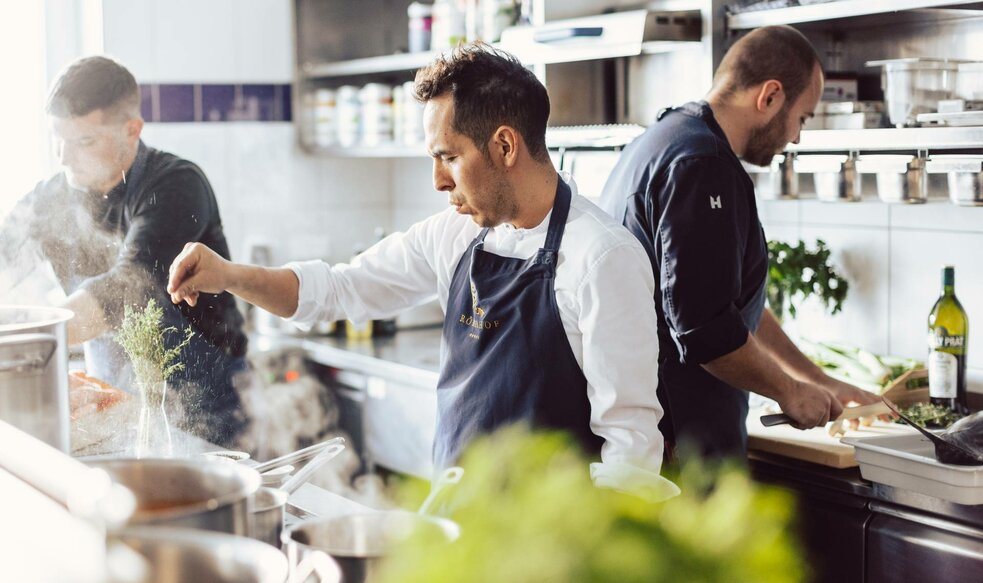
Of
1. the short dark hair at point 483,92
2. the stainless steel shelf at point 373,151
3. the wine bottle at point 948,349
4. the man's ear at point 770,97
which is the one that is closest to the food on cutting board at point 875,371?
the wine bottle at point 948,349

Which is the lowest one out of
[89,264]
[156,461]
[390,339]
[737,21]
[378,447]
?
[378,447]

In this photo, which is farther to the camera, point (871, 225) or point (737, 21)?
point (871, 225)

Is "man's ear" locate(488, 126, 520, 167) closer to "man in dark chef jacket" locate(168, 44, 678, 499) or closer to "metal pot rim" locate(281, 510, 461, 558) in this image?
"man in dark chef jacket" locate(168, 44, 678, 499)

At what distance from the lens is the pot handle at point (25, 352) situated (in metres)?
1.14

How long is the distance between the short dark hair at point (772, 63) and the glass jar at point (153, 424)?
4.96 ft

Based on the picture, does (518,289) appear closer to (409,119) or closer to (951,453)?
(951,453)

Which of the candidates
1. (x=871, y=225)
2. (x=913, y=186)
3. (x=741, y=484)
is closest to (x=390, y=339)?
(x=871, y=225)

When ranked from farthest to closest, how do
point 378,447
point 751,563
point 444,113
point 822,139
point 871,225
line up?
point 378,447, point 871,225, point 822,139, point 444,113, point 751,563

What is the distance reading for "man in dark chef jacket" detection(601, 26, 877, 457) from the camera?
2234 mm

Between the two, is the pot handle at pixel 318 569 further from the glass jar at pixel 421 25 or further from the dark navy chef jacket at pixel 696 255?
the glass jar at pixel 421 25

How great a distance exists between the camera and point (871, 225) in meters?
3.04

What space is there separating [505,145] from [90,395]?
74 cm

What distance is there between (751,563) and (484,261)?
1421mm

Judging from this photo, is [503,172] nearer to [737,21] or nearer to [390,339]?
[737,21]
